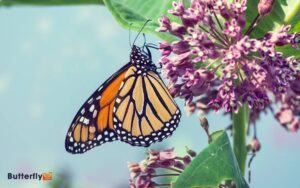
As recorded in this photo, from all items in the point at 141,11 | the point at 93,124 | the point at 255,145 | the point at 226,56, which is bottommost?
the point at 255,145

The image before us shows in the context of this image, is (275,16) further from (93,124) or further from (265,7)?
(93,124)

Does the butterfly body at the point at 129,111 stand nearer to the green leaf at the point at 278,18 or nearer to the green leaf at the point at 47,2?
the green leaf at the point at 47,2

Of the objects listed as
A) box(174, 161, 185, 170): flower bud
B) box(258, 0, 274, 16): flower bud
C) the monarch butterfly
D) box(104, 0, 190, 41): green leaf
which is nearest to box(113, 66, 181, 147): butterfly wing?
the monarch butterfly

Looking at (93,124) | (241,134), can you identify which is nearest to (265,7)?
(241,134)

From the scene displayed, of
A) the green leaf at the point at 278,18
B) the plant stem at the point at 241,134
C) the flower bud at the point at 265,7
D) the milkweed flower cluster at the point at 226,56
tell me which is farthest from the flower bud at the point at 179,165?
the flower bud at the point at 265,7

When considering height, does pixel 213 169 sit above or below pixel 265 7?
below

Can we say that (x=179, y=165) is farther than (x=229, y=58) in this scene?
Yes

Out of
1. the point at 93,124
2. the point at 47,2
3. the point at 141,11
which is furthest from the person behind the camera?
the point at 93,124
